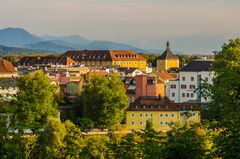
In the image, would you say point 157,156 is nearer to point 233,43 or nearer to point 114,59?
point 233,43

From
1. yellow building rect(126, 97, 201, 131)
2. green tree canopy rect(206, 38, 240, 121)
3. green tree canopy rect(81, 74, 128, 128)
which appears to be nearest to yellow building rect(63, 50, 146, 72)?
yellow building rect(126, 97, 201, 131)

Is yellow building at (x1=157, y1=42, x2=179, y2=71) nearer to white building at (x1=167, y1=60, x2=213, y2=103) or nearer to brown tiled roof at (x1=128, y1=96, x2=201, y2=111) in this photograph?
white building at (x1=167, y1=60, x2=213, y2=103)

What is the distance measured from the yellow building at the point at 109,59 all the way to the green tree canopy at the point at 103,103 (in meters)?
64.0

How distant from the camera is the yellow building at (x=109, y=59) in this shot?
374 ft

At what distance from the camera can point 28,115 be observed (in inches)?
1522

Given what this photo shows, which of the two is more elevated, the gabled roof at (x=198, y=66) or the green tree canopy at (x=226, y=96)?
the gabled roof at (x=198, y=66)

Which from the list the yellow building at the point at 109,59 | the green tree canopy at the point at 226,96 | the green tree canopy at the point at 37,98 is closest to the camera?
the green tree canopy at the point at 226,96

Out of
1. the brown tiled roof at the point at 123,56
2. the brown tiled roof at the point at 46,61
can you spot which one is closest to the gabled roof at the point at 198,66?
the brown tiled roof at the point at 46,61

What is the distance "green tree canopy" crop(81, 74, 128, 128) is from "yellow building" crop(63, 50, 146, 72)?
6401cm

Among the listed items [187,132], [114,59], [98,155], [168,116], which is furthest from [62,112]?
[114,59]

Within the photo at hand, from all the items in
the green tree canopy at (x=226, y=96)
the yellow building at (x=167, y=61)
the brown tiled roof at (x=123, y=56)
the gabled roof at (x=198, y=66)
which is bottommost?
the green tree canopy at (x=226, y=96)

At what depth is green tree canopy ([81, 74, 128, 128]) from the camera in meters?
46.3

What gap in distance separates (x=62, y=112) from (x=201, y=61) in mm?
16133

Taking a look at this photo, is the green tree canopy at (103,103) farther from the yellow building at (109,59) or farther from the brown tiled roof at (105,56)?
the brown tiled roof at (105,56)
